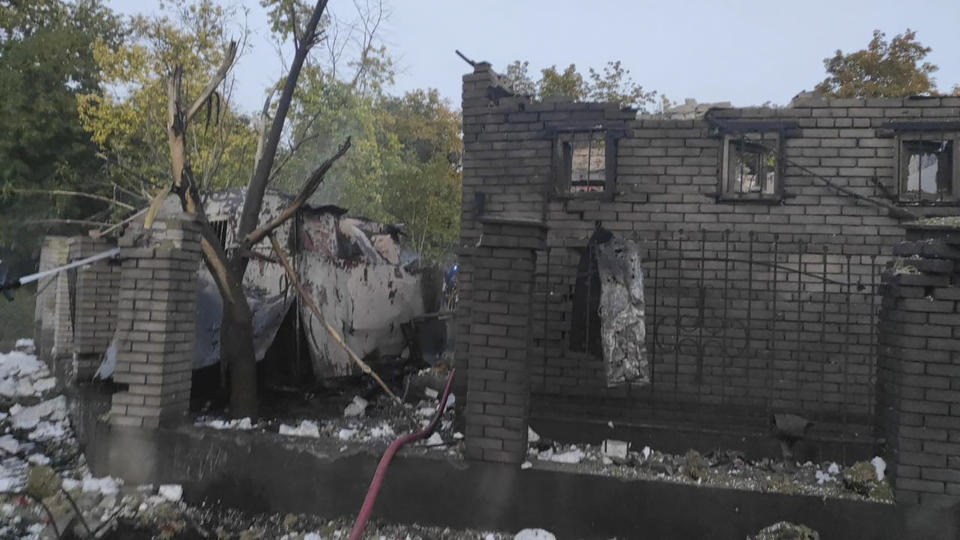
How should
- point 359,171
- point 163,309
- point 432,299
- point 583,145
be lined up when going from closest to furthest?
1. point 163,309
2. point 583,145
3. point 432,299
4. point 359,171

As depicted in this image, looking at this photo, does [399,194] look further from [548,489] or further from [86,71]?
[548,489]

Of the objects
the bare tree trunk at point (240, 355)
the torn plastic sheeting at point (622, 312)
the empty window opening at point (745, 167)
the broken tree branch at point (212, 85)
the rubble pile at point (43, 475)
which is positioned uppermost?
the broken tree branch at point (212, 85)

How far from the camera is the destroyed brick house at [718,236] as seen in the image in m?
5.91

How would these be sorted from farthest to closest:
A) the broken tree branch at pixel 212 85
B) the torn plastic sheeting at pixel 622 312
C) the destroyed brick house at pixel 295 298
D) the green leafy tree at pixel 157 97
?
the green leafy tree at pixel 157 97
the destroyed brick house at pixel 295 298
the broken tree branch at pixel 212 85
the torn plastic sheeting at pixel 622 312

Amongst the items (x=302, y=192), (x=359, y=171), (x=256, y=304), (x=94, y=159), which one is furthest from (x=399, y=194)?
(x=302, y=192)

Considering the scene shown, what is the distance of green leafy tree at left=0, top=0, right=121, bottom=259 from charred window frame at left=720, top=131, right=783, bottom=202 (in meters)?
18.9

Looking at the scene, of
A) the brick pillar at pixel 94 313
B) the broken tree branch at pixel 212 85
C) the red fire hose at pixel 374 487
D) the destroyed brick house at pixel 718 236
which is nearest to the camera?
the red fire hose at pixel 374 487

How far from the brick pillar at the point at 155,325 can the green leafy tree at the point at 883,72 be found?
23003mm

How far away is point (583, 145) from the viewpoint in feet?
21.5

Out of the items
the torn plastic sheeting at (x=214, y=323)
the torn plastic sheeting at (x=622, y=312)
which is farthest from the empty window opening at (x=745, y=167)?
the torn plastic sheeting at (x=214, y=323)

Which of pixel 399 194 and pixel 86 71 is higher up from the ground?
pixel 86 71

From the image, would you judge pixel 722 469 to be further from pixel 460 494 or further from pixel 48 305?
pixel 48 305

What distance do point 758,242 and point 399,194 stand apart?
1635cm

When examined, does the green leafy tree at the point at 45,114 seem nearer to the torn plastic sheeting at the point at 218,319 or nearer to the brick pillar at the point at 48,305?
the brick pillar at the point at 48,305
